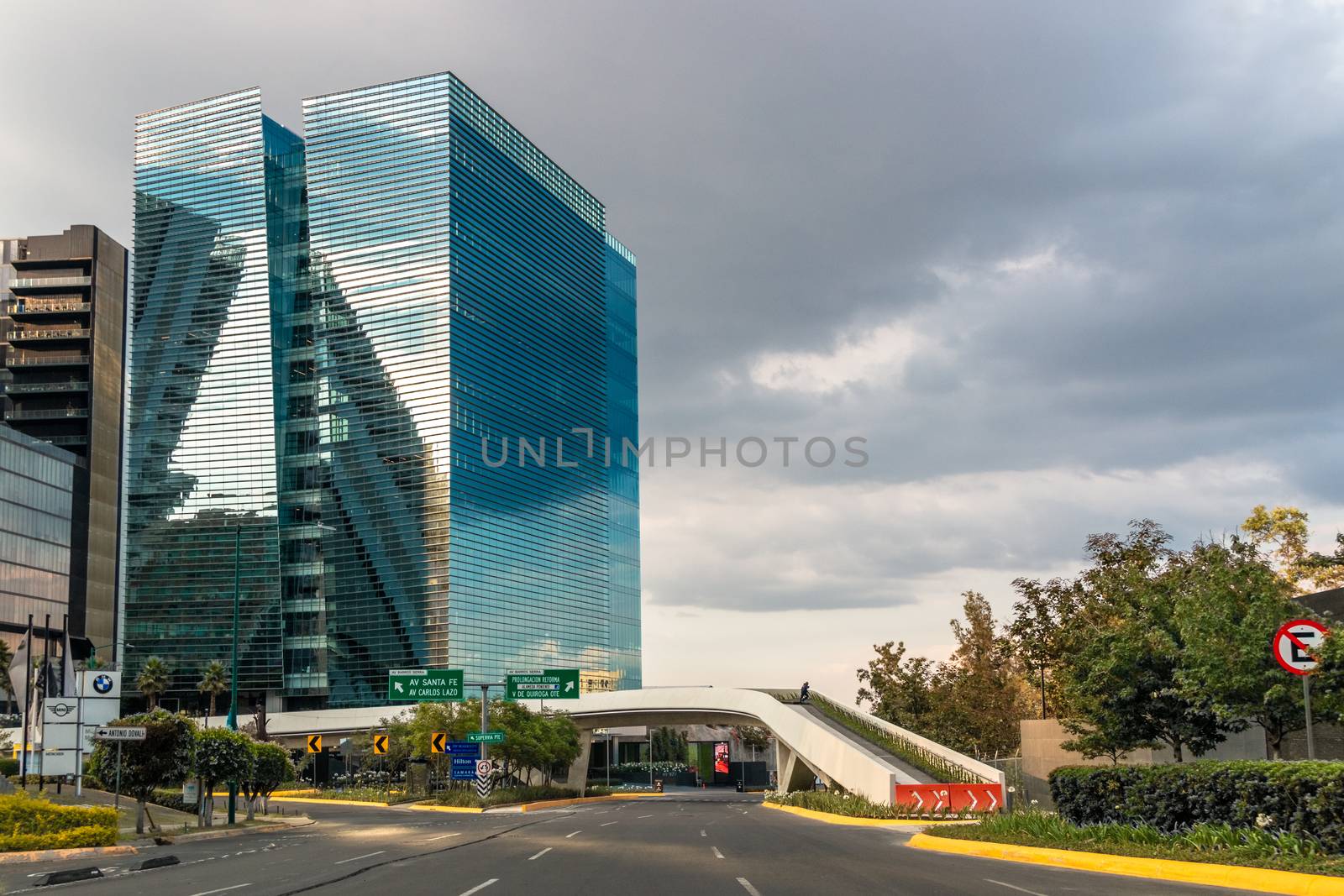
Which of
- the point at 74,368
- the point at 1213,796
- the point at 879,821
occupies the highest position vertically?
the point at 74,368

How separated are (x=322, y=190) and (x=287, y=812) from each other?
4385 inches

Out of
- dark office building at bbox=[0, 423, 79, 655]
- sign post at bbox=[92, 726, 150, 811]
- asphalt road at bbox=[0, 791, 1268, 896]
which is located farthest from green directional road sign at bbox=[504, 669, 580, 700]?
dark office building at bbox=[0, 423, 79, 655]

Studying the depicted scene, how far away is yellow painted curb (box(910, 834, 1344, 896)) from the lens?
14680 millimetres

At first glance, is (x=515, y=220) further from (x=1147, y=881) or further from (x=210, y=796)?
(x=1147, y=881)

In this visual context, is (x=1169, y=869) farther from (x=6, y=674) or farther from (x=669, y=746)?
(x=669, y=746)

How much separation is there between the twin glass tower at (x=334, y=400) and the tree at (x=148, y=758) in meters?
99.1

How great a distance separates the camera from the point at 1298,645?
18000 mm

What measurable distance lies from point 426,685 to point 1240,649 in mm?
43901

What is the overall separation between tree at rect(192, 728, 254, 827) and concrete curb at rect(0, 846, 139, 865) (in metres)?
8.59

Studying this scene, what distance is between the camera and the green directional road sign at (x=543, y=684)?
62.3 meters

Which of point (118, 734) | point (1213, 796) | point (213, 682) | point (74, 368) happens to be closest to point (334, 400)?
point (74, 368)

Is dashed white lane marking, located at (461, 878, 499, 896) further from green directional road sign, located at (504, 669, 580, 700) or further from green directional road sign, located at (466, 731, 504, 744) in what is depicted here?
green directional road sign, located at (504, 669, 580, 700)

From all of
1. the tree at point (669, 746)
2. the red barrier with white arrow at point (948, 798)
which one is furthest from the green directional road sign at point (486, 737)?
the tree at point (669, 746)

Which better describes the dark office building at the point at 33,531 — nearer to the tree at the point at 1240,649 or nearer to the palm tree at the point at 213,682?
the palm tree at the point at 213,682
